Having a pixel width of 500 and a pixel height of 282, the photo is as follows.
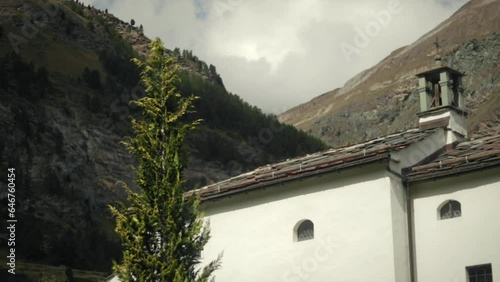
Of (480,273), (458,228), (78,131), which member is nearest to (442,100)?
(458,228)

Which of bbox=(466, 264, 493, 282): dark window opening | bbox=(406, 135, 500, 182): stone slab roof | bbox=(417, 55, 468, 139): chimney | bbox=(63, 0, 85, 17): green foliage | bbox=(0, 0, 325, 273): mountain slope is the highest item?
bbox=(63, 0, 85, 17): green foliage

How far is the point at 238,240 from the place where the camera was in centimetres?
3122

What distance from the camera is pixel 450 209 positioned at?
27.8 metres

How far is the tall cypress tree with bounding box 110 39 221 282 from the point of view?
24359mm

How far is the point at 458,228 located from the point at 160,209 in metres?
9.08

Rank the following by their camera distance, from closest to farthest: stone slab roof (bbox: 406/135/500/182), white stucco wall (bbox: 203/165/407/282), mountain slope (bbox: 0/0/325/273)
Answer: stone slab roof (bbox: 406/135/500/182) < white stucco wall (bbox: 203/165/407/282) < mountain slope (bbox: 0/0/325/273)

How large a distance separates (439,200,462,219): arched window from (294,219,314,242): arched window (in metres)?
4.25

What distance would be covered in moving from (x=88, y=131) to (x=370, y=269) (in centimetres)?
11393

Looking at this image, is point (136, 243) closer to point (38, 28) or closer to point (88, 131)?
point (88, 131)

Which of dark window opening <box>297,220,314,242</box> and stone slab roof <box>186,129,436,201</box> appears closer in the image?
stone slab roof <box>186,129,436,201</box>

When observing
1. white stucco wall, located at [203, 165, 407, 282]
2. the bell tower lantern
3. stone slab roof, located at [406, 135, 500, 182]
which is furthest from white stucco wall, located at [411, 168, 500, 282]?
the bell tower lantern

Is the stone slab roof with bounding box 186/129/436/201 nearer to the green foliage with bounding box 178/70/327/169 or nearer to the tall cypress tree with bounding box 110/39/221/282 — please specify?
the tall cypress tree with bounding box 110/39/221/282

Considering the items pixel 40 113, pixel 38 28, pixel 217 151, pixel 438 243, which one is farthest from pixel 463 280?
pixel 38 28

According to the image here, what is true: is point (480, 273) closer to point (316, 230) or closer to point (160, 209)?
point (316, 230)
